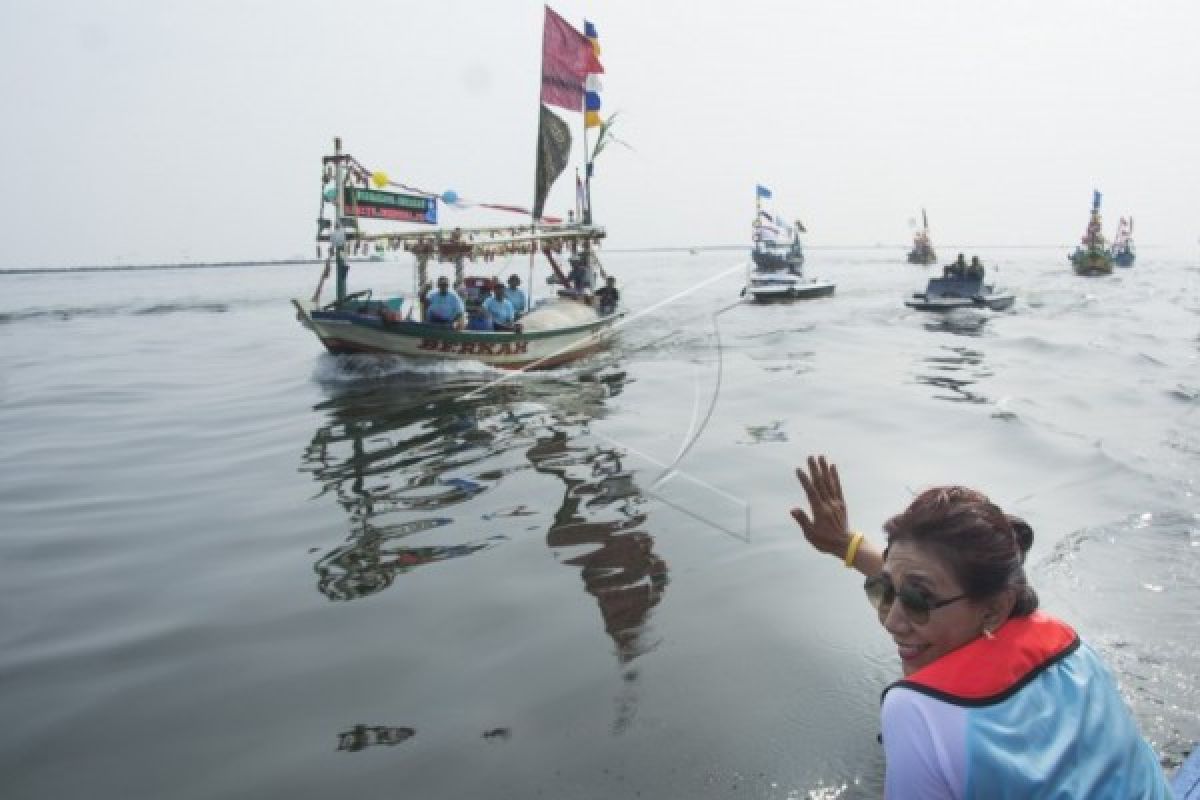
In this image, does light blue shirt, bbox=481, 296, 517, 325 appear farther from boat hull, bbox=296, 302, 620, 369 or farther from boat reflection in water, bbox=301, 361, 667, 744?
boat reflection in water, bbox=301, 361, 667, 744

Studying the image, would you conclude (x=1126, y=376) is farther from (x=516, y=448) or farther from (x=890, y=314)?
(x=890, y=314)

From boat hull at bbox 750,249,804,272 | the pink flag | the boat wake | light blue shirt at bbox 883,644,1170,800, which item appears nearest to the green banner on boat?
the pink flag

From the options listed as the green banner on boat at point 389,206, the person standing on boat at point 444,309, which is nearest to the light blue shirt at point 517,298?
the person standing on boat at point 444,309

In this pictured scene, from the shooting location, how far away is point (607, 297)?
86.8ft

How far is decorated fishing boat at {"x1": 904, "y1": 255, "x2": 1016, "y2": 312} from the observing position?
37369 millimetres

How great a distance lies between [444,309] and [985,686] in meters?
18.9

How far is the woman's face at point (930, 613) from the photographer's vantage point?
2002 millimetres

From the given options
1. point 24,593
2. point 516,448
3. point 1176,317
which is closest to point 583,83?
point 516,448

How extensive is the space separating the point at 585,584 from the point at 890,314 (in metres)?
36.3

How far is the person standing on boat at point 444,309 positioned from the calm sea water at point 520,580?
2.42 metres

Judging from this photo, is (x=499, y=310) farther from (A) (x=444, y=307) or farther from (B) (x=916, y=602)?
(B) (x=916, y=602)

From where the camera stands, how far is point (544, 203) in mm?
24297

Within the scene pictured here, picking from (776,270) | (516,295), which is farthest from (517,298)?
(776,270)

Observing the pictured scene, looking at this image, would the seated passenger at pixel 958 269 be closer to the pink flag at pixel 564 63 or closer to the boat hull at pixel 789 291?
the boat hull at pixel 789 291
